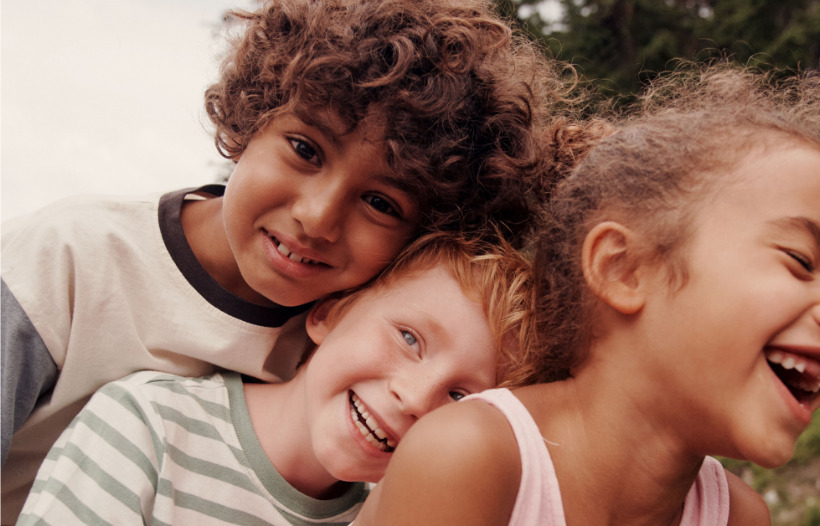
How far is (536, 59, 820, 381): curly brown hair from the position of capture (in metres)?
1.38

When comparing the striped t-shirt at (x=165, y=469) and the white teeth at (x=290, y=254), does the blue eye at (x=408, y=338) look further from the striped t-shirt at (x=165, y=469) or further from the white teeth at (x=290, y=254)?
the striped t-shirt at (x=165, y=469)

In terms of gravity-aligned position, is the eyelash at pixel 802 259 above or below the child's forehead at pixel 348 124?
below

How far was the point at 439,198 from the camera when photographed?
77.7 inches

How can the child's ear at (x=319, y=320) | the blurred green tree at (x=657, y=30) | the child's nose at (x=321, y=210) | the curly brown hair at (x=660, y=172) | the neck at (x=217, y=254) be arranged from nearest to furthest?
the curly brown hair at (x=660, y=172), the child's nose at (x=321, y=210), the child's ear at (x=319, y=320), the neck at (x=217, y=254), the blurred green tree at (x=657, y=30)

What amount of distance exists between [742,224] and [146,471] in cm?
140

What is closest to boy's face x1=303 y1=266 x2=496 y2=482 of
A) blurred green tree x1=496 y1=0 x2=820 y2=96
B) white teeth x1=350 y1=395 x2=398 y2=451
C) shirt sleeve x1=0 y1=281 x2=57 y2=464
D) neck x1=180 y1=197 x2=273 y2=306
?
white teeth x1=350 y1=395 x2=398 y2=451

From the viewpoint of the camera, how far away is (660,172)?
1450mm

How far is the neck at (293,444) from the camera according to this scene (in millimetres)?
1929

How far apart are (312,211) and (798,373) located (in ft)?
3.64

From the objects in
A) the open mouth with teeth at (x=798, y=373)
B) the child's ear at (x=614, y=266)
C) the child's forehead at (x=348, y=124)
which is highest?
the child's forehead at (x=348, y=124)

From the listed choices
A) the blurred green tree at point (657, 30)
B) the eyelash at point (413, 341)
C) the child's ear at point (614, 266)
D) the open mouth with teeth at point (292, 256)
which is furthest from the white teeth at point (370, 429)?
the blurred green tree at point (657, 30)

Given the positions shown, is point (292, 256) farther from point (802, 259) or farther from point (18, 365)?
point (802, 259)

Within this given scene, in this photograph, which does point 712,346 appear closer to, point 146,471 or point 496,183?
point 496,183

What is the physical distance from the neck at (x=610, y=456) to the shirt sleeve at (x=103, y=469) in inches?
36.3
